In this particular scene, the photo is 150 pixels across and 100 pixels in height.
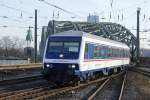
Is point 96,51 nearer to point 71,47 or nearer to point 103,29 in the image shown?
point 71,47

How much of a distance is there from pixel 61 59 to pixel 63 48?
2.41 ft

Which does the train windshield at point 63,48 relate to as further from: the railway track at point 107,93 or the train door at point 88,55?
the railway track at point 107,93

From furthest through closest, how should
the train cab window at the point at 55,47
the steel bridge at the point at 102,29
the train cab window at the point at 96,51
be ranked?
the steel bridge at the point at 102,29 → the train cab window at the point at 96,51 → the train cab window at the point at 55,47

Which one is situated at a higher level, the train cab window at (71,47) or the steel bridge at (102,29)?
the steel bridge at (102,29)

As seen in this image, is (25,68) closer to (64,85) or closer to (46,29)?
(64,85)

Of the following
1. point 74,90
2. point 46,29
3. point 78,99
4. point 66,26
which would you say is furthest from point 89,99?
point 66,26

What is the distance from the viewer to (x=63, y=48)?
833 inches

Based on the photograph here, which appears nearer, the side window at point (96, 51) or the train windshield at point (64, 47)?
the train windshield at point (64, 47)

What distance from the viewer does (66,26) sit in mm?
90125

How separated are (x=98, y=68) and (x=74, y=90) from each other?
6.11 metres

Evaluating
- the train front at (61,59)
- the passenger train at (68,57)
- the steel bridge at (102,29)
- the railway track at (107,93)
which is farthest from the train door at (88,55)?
the steel bridge at (102,29)

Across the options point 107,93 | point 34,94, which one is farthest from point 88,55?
Answer: point 34,94

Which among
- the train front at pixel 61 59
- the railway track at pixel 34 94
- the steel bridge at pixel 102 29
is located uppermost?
the steel bridge at pixel 102 29

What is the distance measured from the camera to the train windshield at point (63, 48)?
68.3 ft
